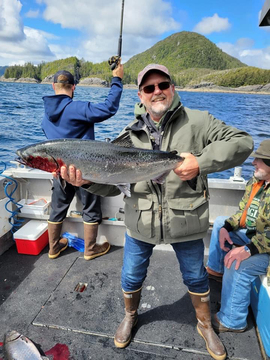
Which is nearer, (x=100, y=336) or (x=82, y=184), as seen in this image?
(x=82, y=184)

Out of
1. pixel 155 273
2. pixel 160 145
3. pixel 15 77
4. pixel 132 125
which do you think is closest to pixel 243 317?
pixel 155 273

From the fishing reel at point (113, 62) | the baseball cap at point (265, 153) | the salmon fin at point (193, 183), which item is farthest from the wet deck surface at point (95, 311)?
the fishing reel at point (113, 62)

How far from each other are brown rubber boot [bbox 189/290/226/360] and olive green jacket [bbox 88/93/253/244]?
81 centimetres

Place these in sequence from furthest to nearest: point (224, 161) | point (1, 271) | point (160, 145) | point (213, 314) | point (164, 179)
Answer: point (1, 271), point (213, 314), point (160, 145), point (164, 179), point (224, 161)

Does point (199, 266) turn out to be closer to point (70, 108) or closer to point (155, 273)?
point (155, 273)

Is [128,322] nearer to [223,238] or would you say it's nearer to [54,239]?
[223,238]

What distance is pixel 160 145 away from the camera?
255cm

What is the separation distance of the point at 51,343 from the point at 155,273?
5.91ft

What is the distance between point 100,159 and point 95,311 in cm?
219

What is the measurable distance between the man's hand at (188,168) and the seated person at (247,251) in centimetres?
113

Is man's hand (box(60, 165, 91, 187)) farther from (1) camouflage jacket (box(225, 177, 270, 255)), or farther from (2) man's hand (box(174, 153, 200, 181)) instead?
(1) camouflage jacket (box(225, 177, 270, 255))

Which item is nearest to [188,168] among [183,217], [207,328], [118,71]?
[183,217]

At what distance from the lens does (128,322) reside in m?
3.07

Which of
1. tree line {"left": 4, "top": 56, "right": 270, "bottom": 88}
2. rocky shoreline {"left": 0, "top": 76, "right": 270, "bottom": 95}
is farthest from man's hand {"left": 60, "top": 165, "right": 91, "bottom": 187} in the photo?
tree line {"left": 4, "top": 56, "right": 270, "bottom": 88}
